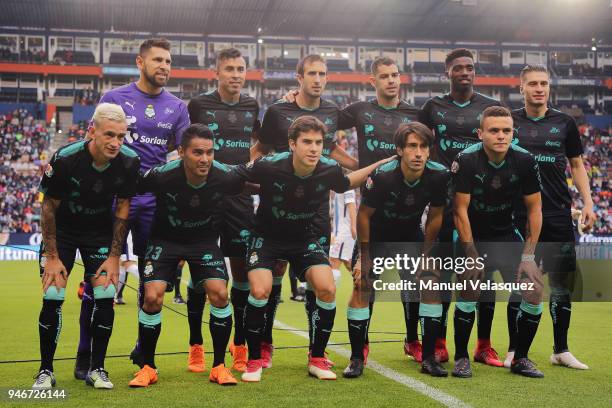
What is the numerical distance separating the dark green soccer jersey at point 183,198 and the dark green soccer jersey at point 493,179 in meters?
1.79

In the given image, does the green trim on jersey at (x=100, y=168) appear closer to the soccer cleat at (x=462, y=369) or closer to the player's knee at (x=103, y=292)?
the player's knee at (x=103, y=292)

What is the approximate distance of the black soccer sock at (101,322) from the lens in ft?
16.4

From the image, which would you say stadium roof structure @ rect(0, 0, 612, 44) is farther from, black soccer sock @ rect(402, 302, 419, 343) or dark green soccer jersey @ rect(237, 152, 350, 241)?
dark green soccer jersey @ rect(237, 152, 350, 241)

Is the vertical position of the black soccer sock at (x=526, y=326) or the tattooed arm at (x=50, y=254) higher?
the tattooed arm at (x=50, y=254)

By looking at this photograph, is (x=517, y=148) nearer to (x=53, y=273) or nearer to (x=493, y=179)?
(x=493, y=179)

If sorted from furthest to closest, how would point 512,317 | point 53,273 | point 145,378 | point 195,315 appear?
point 512,317 < point 195,315 < point 145,378 < point 53,273

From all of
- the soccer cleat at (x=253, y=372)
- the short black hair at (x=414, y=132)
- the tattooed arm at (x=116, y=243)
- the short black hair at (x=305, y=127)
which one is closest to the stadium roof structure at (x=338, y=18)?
the short black hair at (x=414, y=132)

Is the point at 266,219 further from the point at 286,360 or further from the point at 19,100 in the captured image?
the point at 19,100

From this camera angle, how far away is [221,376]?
505cm

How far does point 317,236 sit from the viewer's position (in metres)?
5.93

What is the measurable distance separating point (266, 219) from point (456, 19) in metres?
40.0

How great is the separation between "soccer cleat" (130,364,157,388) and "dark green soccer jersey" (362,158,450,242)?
2.05m

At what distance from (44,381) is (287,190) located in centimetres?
224

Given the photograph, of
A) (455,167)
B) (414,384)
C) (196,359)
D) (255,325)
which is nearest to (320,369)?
(255,325)
